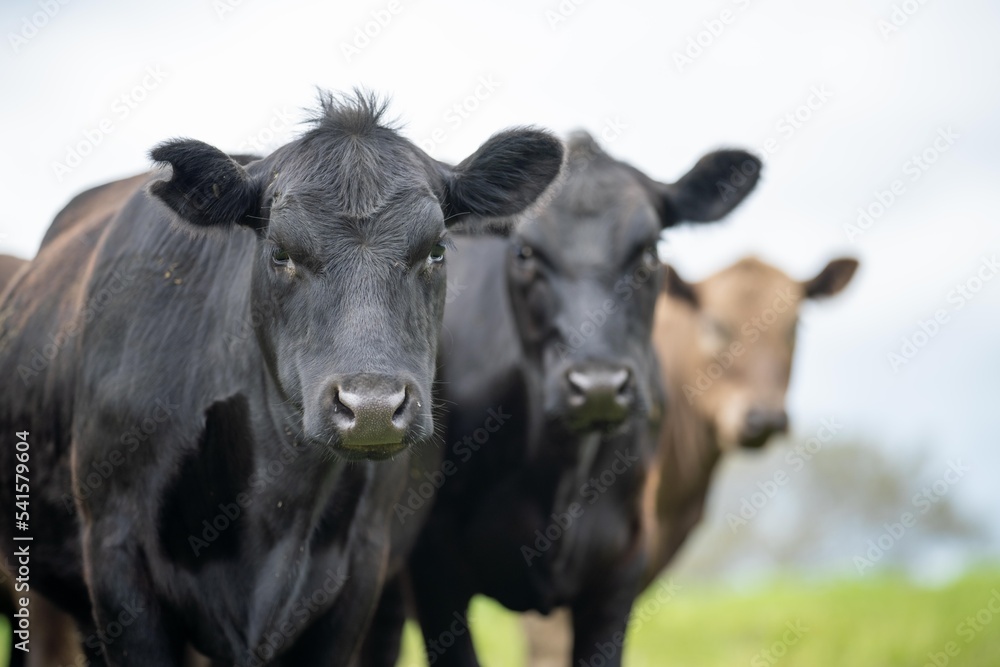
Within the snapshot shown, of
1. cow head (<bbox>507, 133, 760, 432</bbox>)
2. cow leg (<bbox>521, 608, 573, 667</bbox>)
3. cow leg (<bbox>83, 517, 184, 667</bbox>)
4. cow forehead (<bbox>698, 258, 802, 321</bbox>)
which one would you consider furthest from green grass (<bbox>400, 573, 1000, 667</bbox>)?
cow leg (<bbox>83, 517, 184, 667</bbox>)

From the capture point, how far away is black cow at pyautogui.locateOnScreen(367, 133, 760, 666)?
670 centimetres

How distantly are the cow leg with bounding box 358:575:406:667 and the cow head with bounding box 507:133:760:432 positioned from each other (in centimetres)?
150

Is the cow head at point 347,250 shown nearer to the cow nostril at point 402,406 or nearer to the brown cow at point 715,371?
the cow nostril at point 402,406

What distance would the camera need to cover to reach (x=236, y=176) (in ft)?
15.5

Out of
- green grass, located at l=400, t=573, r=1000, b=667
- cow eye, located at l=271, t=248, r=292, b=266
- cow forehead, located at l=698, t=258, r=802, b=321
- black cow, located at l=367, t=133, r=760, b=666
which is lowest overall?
green grass, located at l=400, t=573, r=1000, b=667

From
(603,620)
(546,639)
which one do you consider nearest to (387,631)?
(603,620)

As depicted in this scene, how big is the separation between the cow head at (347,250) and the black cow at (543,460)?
1.75 m

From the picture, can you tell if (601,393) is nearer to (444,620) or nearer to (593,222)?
(593,222)

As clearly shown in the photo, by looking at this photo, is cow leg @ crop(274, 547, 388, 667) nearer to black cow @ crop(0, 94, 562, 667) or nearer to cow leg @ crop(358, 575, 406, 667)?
black cow @ crop(0, 94, 562, 667)

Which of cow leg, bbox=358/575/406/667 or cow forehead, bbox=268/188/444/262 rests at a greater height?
cow forehead, bbox=268/188/444/262

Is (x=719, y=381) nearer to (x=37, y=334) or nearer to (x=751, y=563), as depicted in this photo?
(x=37, y=334)

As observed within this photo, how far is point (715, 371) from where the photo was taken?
1096 centimetres

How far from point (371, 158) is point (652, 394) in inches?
126

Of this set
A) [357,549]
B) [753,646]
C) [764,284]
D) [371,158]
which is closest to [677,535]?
[753,646]
